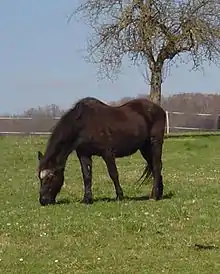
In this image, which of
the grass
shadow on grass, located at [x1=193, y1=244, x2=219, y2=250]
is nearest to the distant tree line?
the grass

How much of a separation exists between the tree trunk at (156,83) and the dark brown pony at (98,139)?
20.9 meters

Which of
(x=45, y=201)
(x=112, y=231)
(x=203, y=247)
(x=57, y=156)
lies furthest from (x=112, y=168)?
(x=203, y=247)

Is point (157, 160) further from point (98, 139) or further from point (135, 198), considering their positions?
point (98, 139)

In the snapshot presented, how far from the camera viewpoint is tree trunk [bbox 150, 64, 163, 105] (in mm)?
34906


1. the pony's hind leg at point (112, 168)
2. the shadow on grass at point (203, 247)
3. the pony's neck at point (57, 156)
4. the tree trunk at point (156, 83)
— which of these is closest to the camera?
the shadow on grass at point (203, 247)

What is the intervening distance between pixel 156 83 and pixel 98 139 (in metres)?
21.9

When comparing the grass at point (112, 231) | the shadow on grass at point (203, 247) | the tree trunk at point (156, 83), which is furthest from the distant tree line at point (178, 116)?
the shadow on grass at point (203, 247)

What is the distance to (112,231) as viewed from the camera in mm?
10086

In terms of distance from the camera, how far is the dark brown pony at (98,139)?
1332 centimetres

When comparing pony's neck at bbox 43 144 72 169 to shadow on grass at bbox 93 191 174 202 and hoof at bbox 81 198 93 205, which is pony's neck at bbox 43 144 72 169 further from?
shadow on grass at bbox 93 191 174 202

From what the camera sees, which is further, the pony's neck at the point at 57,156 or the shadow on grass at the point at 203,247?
the pony's neck at the point at 57,156

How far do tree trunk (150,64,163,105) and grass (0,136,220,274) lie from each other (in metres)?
18.2

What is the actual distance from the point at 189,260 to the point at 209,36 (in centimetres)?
2658

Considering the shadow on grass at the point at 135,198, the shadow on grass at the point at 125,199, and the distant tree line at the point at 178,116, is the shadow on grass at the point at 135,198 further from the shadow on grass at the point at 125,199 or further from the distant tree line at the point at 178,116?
the distant tree line at the point at 178,116
